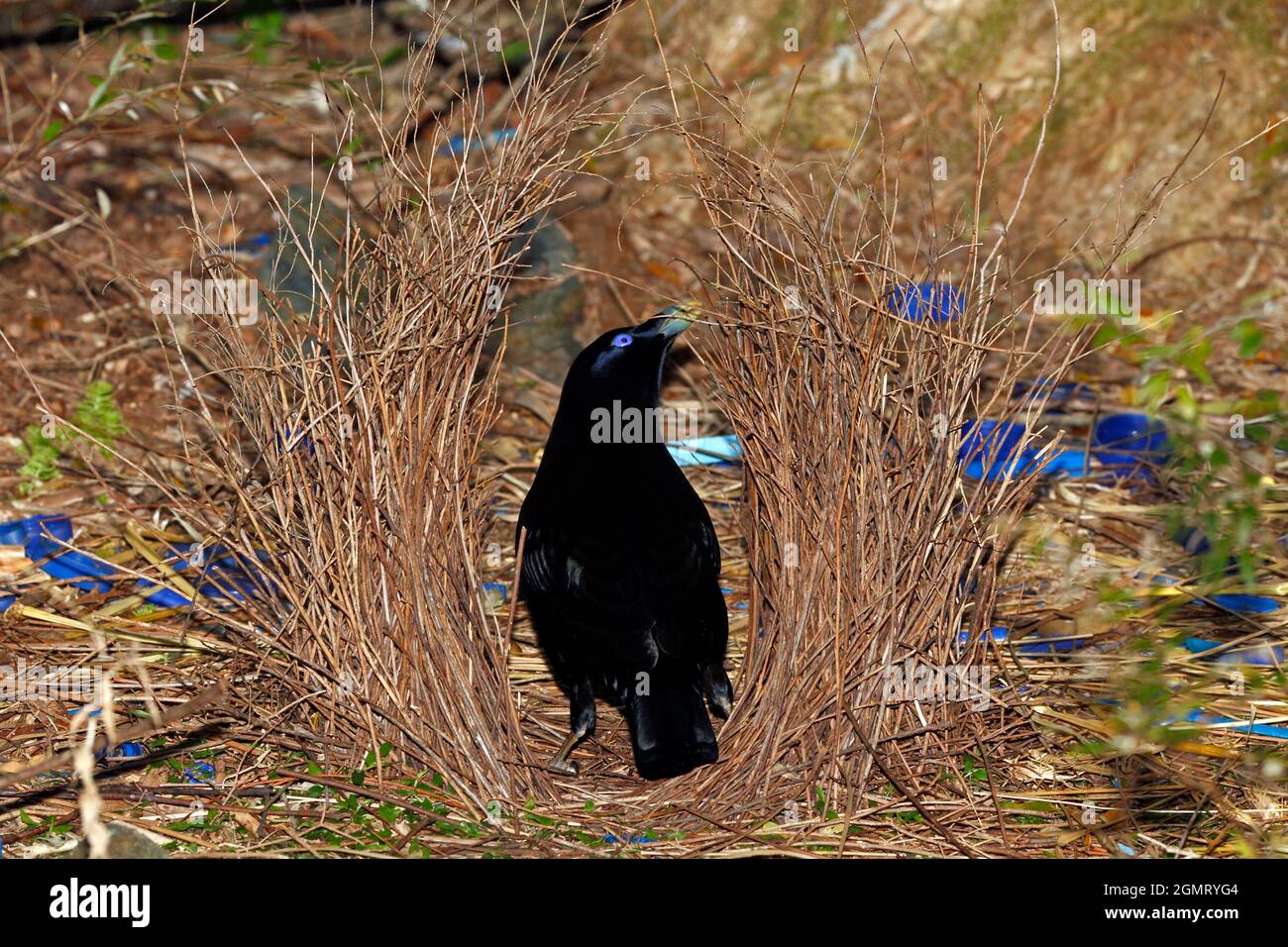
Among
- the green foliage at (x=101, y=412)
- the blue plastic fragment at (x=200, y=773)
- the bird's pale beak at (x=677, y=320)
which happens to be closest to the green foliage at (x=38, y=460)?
the green foliage at (x=101, y=412)

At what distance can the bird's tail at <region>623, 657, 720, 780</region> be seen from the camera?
125 inches

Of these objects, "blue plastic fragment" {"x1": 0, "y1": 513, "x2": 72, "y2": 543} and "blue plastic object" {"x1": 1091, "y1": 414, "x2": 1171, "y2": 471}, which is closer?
"blue plastic fragment" {"x1": 0, "y1": 513, "x2": 72, "y2": 543}

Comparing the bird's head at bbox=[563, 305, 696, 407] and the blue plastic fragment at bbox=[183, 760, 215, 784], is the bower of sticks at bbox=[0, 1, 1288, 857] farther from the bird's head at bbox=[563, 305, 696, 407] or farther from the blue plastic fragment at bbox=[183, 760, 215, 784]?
the bird's head at bbox=[563, 305, 696, 407]

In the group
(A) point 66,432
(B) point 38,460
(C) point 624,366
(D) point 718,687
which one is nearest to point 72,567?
(A) point 66,432

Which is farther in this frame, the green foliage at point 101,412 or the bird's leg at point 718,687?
the green foliage at point 101,412

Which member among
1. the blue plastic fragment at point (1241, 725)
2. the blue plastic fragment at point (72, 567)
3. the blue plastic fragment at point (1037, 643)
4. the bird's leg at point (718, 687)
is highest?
the blue plastic fragment at point (72, 567)

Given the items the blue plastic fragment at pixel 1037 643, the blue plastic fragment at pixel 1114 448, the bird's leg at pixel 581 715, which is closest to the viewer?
the bird's leg at pixel 581 715

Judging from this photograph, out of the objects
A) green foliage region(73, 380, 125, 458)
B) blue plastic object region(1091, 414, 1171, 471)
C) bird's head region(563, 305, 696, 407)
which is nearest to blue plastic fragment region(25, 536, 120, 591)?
green foliage region(73, 380, 125, 458)

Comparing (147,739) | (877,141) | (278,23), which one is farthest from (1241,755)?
(278,23)

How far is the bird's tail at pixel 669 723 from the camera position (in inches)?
125

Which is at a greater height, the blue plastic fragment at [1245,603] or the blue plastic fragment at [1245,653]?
the blue plastic fragment at [1245,603]

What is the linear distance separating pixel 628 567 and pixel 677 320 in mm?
629

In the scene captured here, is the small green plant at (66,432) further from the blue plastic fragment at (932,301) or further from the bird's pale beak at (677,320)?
the blue plastic fragment at (932,301)

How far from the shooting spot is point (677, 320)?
3.45 metres
